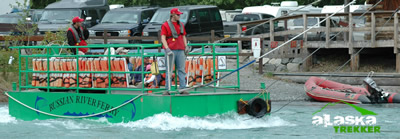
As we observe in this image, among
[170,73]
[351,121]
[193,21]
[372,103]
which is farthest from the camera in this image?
[193,21]

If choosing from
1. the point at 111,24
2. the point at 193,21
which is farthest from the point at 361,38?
the point at 111,24

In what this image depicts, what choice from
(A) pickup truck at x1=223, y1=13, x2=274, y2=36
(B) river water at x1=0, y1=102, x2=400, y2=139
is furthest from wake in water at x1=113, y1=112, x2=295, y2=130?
(A) pickup truck at x1=223, y1=13, x2=274, y2=36

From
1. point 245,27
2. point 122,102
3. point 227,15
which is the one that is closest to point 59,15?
point 245,27

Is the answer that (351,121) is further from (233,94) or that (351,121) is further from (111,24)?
(111,24)

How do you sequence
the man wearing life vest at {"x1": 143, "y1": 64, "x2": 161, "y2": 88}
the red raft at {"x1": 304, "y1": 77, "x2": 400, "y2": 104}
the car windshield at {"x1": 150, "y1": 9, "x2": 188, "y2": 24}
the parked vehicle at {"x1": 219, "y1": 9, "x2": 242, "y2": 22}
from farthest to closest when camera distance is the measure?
the parked vehicle at {"x1": 219, "y1": 9, "x2": 242, "y2": 22}, the car windshield at {"x1": 150, "y1": 9, "x2": 188, "y2": 24}, the red raft at {"x1": 304, "y1": 77, "x2": 400, "y2": 104}, the man wearing life vest at {"x1": 143, "y1": 64, "x2": 161, "y2": 88}

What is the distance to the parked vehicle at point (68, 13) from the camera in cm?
2788

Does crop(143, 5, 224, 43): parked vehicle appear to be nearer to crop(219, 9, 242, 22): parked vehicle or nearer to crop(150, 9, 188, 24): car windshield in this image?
crop(150, 9, 188, 24): car windshield

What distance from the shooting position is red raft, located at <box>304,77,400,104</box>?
16734mm

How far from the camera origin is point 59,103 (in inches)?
514

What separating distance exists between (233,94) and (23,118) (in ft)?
14.1

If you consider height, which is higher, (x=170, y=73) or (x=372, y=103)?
(x=170, y=73)

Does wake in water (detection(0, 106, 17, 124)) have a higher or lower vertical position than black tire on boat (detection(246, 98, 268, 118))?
lower

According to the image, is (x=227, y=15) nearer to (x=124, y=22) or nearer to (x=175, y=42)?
(x=124, y=22)

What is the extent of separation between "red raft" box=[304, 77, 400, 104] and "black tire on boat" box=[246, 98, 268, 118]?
5.25 meters
